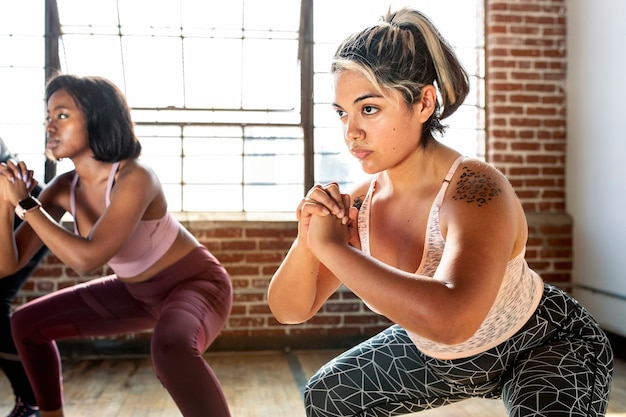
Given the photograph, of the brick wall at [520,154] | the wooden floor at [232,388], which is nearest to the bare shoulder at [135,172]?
the wooden floor at [232,388]

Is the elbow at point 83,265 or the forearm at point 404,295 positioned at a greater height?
the forearm at point 404,295

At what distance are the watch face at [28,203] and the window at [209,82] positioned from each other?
6.68 feet

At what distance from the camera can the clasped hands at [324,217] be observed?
1319 millimetres

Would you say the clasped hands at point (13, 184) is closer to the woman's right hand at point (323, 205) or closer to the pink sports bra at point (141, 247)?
the pink sports bra at point (141, 247)

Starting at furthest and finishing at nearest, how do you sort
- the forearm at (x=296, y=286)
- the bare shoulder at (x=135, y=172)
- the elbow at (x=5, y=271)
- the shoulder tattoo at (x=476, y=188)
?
the elbow at (x=5, y=271) → the bare shoulder at (x=135, y=172) → the forearm at (x=296, y=286) → the shoulder tattoo at (x=476, y=188)

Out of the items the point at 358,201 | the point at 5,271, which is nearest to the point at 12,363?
the point at 5,271

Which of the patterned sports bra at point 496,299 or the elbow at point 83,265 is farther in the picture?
the elbow at point 83,265

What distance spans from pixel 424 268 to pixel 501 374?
0.36 meters

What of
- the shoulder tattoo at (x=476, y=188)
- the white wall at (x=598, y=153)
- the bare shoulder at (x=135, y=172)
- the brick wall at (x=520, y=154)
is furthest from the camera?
the brick wall at (x=520, y=154)

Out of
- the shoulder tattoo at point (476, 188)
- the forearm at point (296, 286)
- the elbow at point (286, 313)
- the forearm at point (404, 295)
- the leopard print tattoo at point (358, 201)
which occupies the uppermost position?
the shoulder tattoo at point (476, 188)

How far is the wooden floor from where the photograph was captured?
2898mm

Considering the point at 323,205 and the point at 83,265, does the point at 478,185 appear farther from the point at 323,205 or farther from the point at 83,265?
the point at 83,265

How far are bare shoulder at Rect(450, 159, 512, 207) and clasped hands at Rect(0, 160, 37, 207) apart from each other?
1544 millimetres

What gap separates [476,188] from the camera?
1281 millimetres
